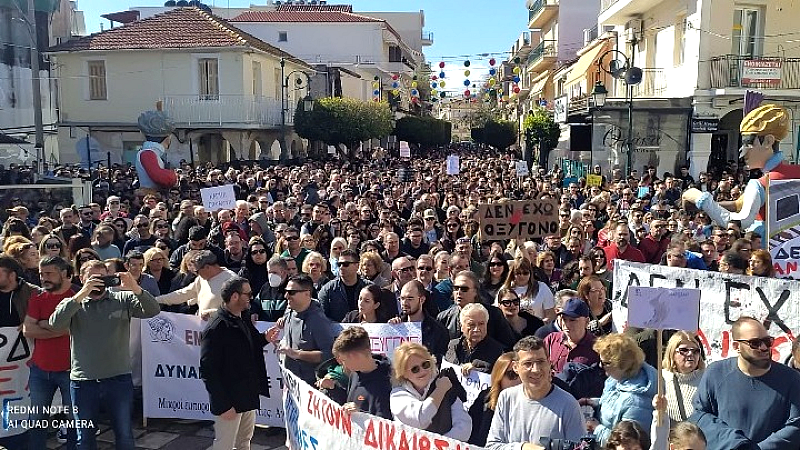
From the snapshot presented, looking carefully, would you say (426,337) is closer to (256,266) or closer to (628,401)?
(628,401)

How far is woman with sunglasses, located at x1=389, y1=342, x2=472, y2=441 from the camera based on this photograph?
13.5ft

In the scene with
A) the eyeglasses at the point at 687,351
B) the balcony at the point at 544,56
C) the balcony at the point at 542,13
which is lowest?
the eyeglasses at the point at 687,351

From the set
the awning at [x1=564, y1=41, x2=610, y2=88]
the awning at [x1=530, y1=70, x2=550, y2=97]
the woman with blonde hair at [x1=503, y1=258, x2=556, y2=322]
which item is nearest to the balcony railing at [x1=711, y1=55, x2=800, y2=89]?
the awning at [x1=564, y1=41, x2=610, y2=88]

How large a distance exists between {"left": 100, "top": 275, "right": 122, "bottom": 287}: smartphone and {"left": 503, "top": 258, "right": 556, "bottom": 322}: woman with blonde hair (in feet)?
10.3

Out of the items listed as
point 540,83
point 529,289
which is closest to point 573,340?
point 529,289

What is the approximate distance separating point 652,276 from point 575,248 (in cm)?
271

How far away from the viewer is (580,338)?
5090 mm

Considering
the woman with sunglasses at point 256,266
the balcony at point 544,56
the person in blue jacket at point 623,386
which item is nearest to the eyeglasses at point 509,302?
the person in blue jacket at point 623,386

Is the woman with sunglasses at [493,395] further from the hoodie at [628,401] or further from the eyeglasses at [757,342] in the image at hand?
the eyeglasses at [757,342]

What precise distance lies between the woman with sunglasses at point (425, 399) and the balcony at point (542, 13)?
49.2 m

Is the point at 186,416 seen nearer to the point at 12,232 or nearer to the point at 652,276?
the point at 12,232

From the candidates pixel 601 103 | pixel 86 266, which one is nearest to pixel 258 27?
pixel 601 103

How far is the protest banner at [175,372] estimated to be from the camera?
671 cm

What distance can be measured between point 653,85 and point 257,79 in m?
16.1
